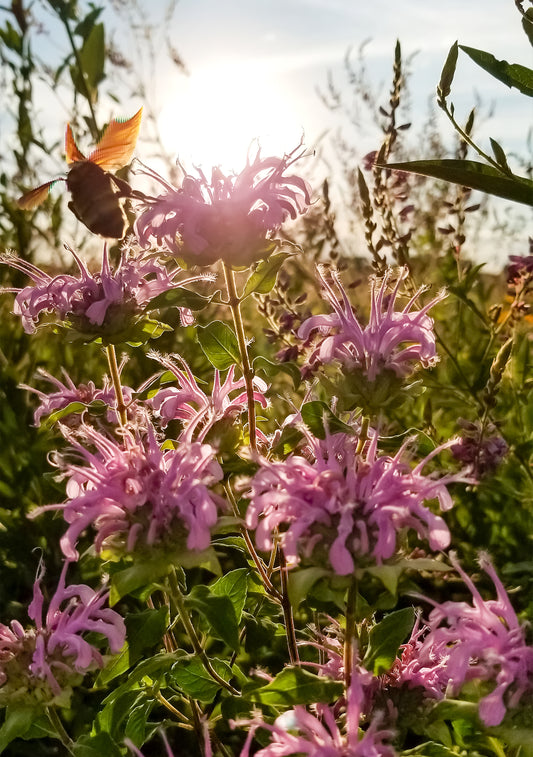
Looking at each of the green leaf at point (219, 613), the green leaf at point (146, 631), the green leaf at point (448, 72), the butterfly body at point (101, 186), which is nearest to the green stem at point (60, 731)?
the green leaf at point (146, 631)

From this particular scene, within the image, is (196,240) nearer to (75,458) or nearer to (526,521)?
(75,458)

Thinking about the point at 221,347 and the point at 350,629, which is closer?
the point at 350,629

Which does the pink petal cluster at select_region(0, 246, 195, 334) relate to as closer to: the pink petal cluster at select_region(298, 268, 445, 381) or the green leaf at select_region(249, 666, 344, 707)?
the pink petal cluster at select_region(298, 268, 445, 381)

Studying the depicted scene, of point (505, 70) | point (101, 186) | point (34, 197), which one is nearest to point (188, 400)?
point (101, 186)

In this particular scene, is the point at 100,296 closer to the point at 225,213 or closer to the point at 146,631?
the point at 225,213

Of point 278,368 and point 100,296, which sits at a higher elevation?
point 100,296

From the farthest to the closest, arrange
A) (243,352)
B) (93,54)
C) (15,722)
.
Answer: (93,54) → (243,352) → (15,722)
